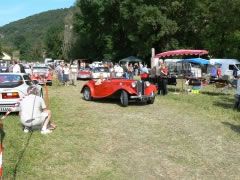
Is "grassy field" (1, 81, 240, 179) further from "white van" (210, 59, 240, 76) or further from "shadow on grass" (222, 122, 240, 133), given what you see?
"white van" (210, 59, 240, 76)

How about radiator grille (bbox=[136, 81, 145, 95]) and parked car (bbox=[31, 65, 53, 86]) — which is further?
parked car (bbox=[31, 65, 53, 86])

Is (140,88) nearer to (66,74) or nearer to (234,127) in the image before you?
(234,127)

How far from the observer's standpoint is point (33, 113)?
11.8m

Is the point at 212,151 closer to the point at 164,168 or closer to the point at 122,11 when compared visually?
the point at 164,168

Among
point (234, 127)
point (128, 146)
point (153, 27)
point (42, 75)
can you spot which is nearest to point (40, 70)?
point (42, 75)

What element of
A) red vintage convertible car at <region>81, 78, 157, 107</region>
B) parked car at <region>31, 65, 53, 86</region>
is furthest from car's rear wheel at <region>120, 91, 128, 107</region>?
parked car at <region>31, 65, 53, 86</region>

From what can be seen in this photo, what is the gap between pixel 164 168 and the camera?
8.95m

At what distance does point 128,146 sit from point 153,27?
50447 millimetres

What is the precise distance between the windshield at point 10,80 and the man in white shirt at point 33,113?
410 cm

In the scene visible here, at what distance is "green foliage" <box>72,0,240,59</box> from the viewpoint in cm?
5097

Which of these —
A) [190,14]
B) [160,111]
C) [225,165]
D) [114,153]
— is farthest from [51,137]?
[190,14]

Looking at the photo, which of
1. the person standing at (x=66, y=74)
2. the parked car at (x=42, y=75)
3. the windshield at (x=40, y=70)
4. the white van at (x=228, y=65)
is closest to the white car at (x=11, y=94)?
the parked car at (x=42, y=75)

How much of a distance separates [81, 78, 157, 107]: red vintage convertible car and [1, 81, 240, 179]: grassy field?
1.30 meters

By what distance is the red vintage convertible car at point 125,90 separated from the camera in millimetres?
18234
